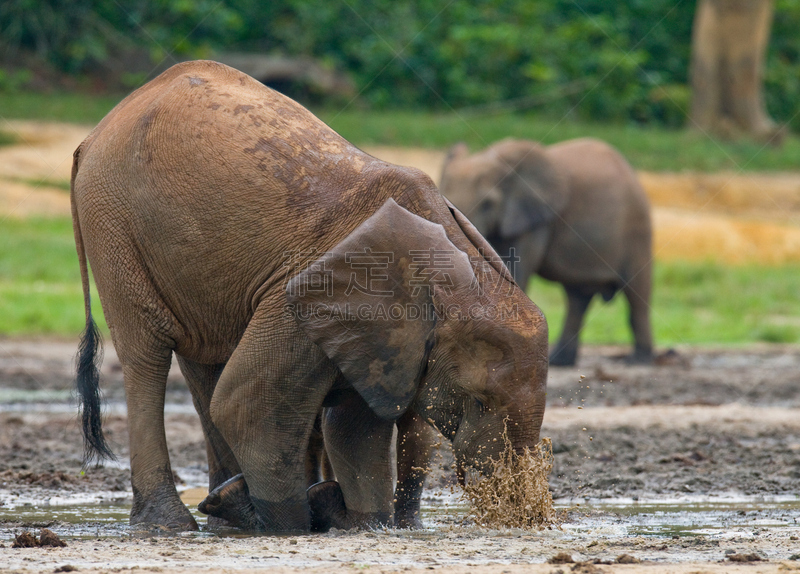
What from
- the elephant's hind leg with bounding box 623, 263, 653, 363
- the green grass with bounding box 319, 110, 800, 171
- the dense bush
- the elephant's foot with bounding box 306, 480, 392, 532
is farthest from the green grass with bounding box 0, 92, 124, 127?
the elephant's foot with bounding box 306, 480, 392, 532

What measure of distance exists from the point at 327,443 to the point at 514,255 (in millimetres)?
6950

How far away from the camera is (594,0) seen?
27.7 meters

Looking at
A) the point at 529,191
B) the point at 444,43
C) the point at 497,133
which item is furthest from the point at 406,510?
the point at 444,43

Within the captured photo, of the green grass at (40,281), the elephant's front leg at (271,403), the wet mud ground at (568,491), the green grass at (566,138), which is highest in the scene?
the green grass at (566,138)

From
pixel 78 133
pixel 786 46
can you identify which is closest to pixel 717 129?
pixel 786 46

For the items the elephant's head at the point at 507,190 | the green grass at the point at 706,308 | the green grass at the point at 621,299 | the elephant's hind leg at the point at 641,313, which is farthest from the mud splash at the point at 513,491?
the green grass at the point at 706,308

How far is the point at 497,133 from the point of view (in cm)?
2358

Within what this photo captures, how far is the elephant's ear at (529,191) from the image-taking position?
1285 cm

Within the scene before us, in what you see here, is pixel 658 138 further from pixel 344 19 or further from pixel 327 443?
pixel 327 443

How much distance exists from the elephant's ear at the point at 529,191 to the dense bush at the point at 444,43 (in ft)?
41.4

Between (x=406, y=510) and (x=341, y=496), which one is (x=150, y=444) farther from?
(x=406, y=510)

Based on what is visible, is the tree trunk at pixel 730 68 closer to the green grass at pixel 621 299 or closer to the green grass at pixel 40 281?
the green grass at pixel 621 299

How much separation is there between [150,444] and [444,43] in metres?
22.6

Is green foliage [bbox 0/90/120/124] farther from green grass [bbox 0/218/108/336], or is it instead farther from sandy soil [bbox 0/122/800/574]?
sandy soil [bbox 0/122/800/574]
